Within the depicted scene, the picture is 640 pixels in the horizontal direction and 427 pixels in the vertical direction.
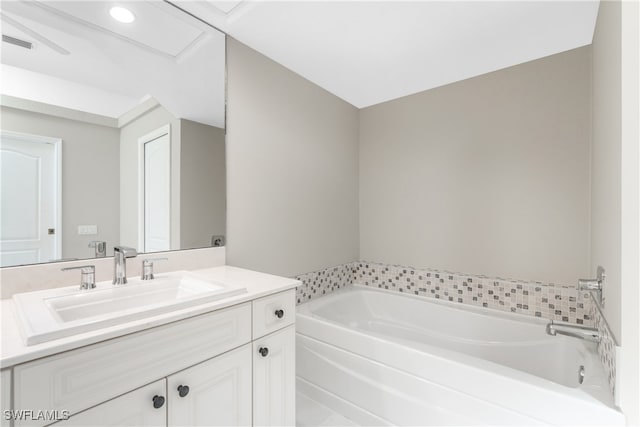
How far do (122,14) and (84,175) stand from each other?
79 centimetres

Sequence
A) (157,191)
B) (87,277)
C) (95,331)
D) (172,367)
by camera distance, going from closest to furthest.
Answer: (95,331)
(172,367)
(87,277)
(157,191)

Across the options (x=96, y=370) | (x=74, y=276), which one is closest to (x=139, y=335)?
(x=96, y=370)

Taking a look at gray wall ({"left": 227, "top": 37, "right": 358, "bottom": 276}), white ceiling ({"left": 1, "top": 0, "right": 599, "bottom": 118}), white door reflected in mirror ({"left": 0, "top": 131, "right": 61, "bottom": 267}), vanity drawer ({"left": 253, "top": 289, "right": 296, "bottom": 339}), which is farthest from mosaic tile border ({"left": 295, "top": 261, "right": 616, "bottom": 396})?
white ceiling ({"left": 1, "top": 0, "right": 599, "bottom": 118})

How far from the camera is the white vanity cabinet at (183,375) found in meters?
0.74

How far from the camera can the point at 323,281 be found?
8.36 ft

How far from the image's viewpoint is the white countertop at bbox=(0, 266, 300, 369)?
27.4 inches

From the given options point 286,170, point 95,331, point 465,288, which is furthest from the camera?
point 465,288

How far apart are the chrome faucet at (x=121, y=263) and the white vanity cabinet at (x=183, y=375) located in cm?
50

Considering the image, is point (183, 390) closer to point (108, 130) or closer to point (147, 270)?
point (147, 270)

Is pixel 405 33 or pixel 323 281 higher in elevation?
pixel 405 33

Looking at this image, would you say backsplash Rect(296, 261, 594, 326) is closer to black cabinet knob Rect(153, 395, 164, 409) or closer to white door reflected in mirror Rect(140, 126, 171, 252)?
white door reflected in mirror Rect(140, 126, 171, 252)

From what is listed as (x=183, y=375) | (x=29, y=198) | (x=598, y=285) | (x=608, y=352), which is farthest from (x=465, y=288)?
(x=29, y=198)

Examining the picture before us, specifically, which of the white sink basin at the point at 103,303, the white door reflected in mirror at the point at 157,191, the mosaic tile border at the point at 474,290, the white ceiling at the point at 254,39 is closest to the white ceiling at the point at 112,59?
the white ceiling at the point at 254,39

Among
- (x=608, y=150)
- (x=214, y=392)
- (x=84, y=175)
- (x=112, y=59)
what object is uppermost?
(x=112, y=59)
